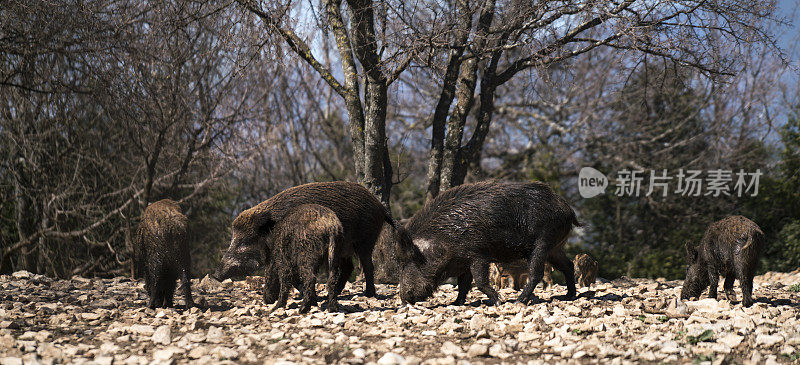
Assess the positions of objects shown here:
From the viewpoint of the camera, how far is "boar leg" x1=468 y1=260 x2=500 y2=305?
7.02 m

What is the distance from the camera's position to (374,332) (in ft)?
18.8

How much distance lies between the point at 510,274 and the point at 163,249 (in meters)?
4.42

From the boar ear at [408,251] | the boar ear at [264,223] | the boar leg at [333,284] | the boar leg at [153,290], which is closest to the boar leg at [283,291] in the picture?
the boar leg at [333,284]

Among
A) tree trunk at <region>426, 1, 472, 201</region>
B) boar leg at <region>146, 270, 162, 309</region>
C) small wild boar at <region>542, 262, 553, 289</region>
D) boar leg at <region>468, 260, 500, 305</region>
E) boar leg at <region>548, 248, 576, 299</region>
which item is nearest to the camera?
boar leg at <region>146, 270, 162, 309</region>

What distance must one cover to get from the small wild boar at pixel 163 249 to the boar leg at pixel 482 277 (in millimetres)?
2945

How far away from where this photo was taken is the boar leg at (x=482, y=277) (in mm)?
7023

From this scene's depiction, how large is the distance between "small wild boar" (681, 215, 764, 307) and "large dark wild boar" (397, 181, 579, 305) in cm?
150

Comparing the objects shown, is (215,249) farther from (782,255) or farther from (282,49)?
(782,255)

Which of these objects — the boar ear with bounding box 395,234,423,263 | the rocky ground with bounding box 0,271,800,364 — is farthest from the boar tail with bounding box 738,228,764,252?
the boar ear with bounding box 395,234,423,263

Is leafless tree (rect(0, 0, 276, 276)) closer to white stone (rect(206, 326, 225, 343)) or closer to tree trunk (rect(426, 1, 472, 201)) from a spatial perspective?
tree trunk (rect(426, 1, 472, 201))

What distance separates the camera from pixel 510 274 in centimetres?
880

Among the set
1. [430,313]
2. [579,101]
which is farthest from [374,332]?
[579,101]

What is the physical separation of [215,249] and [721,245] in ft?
34.0

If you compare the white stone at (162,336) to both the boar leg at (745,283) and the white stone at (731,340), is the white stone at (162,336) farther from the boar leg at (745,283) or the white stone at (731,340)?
the boar leg at (745,283)
